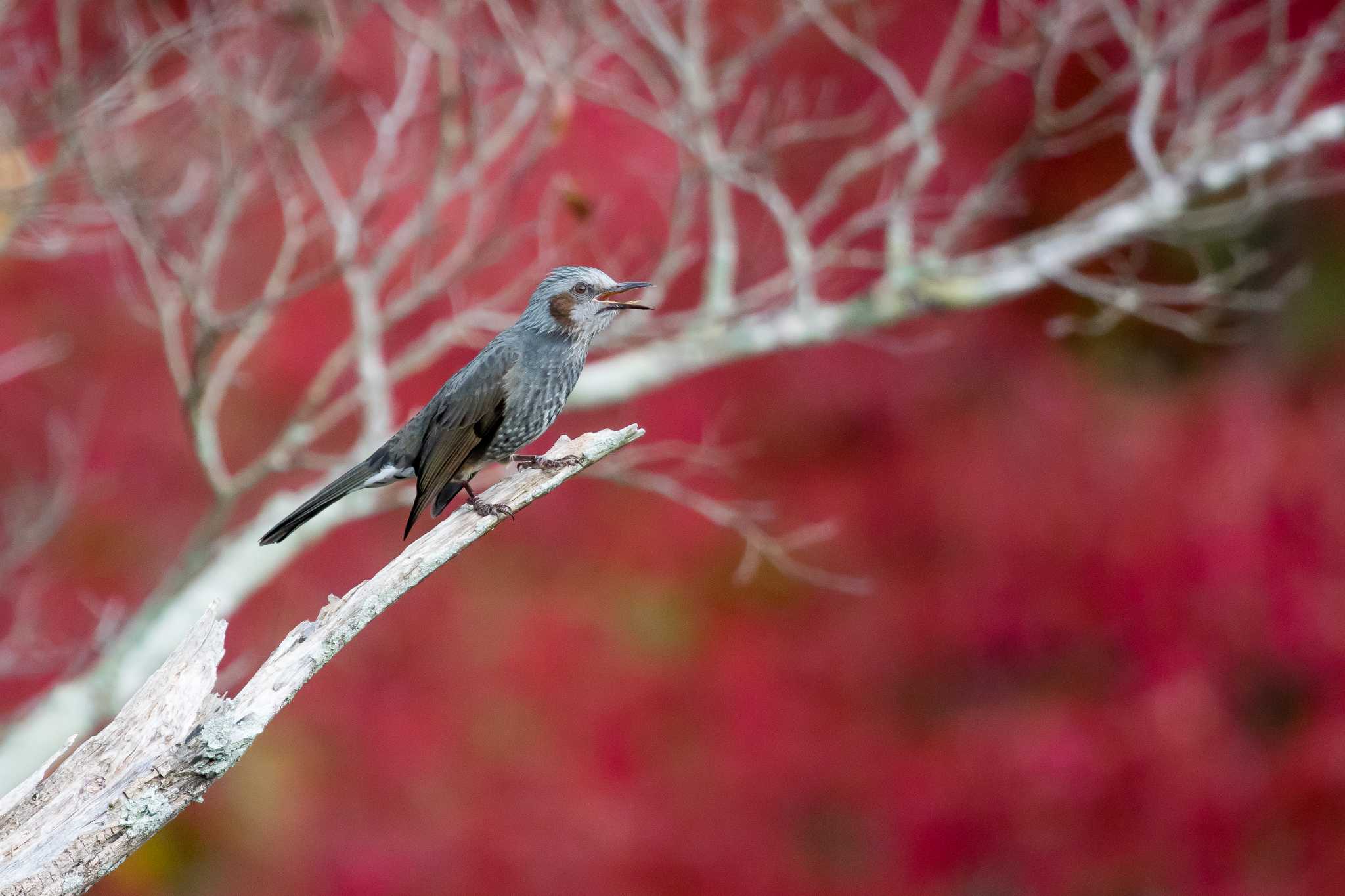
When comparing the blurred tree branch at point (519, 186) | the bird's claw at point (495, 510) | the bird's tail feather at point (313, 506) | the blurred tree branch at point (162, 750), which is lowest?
the blurred tree branch at point (162, 750)

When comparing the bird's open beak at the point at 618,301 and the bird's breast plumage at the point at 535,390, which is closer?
the bird's open beak at the point at 618,301

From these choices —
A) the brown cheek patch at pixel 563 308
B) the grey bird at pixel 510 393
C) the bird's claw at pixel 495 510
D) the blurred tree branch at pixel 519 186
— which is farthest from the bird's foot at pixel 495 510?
the blurred tree branch at pixel 519 186

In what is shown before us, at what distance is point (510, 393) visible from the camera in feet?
14.8

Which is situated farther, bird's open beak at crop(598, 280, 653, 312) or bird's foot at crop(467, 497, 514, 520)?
bird's open beak at crop(598, 280, 653, 312)

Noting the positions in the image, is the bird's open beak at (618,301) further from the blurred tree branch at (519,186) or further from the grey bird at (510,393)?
the blurred tree branch at (519,186)

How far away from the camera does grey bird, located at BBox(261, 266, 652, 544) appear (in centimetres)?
452

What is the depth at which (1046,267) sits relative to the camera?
21.0 feet

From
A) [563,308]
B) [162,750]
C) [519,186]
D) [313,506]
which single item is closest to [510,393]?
[563,308]

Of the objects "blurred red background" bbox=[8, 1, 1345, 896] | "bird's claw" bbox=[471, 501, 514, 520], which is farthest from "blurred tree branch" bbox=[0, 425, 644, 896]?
"blurred red background" bbox=[8, 1, 1345, 896]

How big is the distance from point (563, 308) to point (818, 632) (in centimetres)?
411

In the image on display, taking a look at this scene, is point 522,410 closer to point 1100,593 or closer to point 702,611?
point 1100,593

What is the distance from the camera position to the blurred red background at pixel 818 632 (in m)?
6.98

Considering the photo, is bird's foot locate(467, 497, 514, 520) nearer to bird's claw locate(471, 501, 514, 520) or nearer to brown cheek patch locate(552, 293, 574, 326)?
bird's claw locate(471, 501, 514, 520)

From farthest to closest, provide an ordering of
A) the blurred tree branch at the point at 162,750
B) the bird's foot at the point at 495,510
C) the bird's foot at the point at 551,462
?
the bird's foot at the point at 551,462, the bird's foot at the point at 495,510, the blurred tree branch at the point at 162,750
